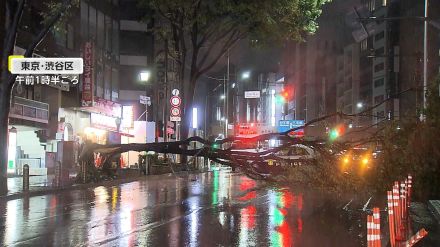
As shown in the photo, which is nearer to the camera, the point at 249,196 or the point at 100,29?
the point at 249,196

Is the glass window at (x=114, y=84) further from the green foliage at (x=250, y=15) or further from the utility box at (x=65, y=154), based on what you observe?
the utility box at (x=65, y=154)

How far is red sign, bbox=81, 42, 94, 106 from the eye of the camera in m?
32.4

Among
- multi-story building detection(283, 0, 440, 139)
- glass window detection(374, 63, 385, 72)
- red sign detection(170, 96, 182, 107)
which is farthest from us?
glass window detection(374, 63, 385, 72)

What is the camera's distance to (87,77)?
3328cm

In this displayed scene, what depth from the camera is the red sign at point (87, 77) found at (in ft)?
106

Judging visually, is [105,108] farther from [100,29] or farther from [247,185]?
[247,185]

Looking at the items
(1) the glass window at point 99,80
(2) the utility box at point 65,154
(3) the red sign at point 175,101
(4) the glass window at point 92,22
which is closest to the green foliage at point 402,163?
(2) the utility box at point 65,154

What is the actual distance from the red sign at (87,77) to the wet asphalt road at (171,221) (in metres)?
14.1

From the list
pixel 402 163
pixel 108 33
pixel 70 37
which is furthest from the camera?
pixel 108 33

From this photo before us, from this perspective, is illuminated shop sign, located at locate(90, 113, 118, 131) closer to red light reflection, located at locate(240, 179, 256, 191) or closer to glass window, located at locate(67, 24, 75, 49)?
glass window, located at locate(67, 24, 75, 49)

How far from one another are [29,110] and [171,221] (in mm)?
20172

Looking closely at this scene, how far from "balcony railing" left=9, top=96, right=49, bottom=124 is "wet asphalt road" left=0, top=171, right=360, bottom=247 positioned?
10.1 meters

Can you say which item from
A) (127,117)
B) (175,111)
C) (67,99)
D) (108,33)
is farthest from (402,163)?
(108,33)

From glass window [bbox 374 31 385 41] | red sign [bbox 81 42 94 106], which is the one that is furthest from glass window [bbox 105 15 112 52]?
glass window [bbox 374 31 385 41]
